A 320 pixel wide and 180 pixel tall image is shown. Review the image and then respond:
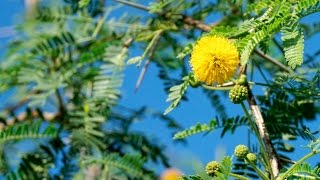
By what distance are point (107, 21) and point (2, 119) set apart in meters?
0.47

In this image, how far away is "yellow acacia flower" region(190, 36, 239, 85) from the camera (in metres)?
1.14

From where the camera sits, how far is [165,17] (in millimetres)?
2184

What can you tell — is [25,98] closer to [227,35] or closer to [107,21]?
[107,21]

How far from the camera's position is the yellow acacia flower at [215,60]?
114 centimetres

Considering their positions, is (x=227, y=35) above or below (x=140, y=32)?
below

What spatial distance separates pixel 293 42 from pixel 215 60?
0.14m

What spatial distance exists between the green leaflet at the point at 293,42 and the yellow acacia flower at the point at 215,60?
8 centimetres

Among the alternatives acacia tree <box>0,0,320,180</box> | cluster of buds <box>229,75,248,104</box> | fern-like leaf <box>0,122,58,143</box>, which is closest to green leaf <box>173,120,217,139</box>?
acacia tree <box>0,0,320,180</box>

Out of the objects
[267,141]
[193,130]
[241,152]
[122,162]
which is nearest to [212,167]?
[241,152]

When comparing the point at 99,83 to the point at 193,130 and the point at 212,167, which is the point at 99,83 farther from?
the point at 212,167

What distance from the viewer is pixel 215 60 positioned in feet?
3.73

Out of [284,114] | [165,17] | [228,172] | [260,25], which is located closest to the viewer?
[228,172]

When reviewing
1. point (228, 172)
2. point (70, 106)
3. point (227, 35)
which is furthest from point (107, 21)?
point (228, 172)

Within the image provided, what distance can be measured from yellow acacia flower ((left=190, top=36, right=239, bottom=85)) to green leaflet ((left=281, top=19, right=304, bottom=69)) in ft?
0.28
